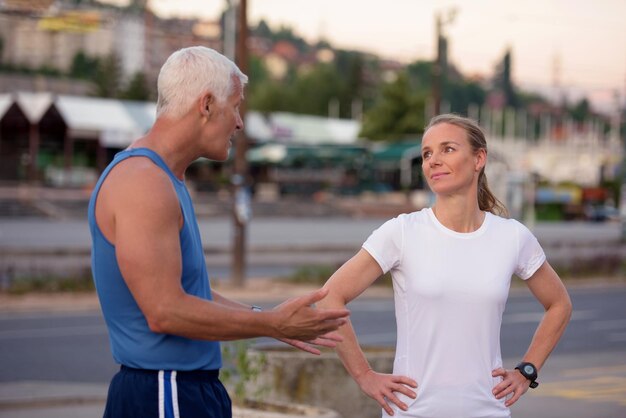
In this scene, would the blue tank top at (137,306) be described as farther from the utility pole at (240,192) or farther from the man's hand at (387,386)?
the utility pole at (240,192)

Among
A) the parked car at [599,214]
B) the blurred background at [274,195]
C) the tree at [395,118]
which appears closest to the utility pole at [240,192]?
the blurred background at [274,195]

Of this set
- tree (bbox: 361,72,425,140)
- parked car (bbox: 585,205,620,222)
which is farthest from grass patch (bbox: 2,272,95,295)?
tree (bbox: 361,72,425,140)

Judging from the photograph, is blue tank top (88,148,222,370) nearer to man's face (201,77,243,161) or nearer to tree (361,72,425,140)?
man's face (201,77,243,161)

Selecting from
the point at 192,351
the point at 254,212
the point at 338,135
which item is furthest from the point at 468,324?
the point at 338,135

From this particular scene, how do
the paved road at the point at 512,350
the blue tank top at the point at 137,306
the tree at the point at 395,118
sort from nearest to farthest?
1. the blue tank top at the point at 137,306
2. the paved road at the point at 512,350
3. the tree at the point at 395,118

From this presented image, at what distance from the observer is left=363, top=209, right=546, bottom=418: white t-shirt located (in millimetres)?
3906

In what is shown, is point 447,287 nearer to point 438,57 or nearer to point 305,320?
point 305,320

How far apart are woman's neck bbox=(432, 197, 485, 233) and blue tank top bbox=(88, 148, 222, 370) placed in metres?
0.97

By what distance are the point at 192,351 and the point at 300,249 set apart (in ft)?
108

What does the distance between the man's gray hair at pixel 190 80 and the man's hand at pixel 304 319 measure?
631 mm

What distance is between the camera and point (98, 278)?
11.1ft

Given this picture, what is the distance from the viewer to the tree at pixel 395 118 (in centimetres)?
9719

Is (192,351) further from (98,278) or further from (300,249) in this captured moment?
(300,249)

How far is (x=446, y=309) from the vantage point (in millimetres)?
3898
